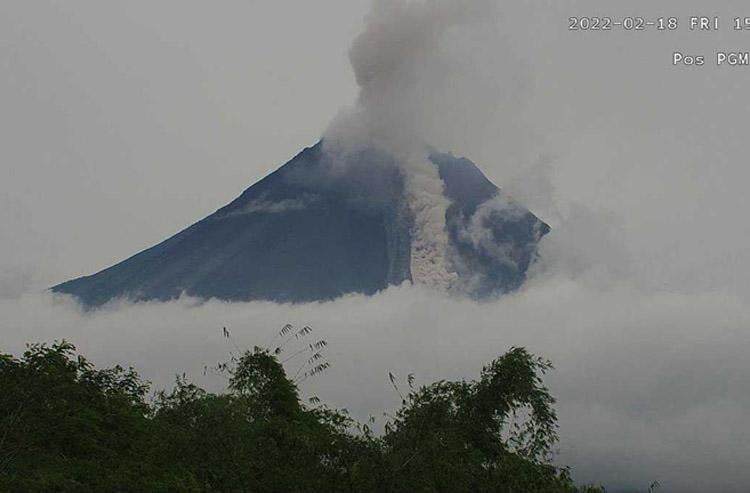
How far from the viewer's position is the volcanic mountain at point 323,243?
16262 centimetres

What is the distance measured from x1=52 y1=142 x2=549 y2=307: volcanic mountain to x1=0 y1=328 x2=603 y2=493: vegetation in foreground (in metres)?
122

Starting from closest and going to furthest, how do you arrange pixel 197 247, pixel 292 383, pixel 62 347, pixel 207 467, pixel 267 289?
pixel 207 467 → pixel 62 347 → pixel 292 383 → pixel 267 289 → pixel 197 247

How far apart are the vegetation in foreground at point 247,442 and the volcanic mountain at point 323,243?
122086mm

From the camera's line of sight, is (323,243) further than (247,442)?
Yes

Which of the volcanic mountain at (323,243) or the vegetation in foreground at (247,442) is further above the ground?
the volcanic mountain at (323,243)

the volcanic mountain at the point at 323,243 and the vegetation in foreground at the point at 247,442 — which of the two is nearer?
the vegetation in foreground at the point at 247,442

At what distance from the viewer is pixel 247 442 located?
24953 millimetres

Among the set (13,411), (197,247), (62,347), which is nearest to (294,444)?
(13,411)

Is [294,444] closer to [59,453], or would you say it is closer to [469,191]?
[59,453]

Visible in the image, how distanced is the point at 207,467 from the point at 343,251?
147 meters

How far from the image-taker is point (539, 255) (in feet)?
593

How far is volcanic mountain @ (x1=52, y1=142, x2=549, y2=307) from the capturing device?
163 meters

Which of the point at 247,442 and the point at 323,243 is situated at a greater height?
the point at 323,243

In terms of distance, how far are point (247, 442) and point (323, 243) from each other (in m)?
147
